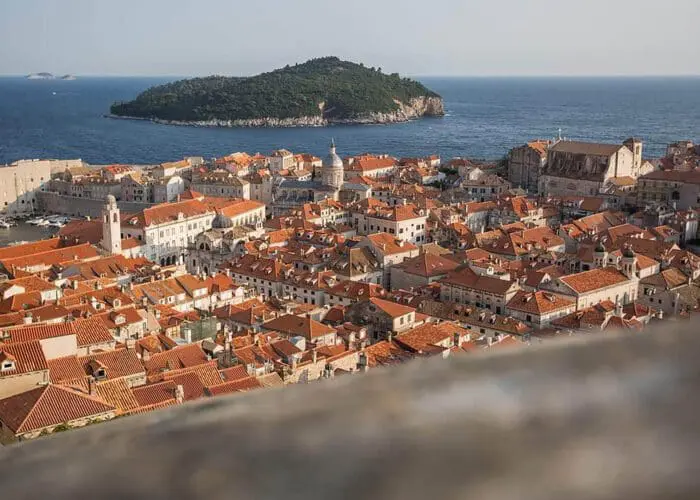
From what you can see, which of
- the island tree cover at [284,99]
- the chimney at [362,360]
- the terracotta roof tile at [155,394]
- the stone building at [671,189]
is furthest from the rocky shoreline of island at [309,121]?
the terracotta roof tile at [155,394]

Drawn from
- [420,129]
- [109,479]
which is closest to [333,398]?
[109,479]

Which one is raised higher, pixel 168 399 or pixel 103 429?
pixel 103 429

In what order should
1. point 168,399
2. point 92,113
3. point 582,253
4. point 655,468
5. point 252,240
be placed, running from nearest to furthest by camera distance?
point 655,468
point 168,399
point 582,253
point 252,240
point 92,113

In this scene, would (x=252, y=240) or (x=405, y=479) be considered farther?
(x=252, y=240)

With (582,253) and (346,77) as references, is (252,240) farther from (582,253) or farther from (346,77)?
(346,77)

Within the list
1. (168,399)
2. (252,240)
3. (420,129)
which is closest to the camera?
(168,399)

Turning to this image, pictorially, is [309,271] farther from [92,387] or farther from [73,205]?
[73,205]
